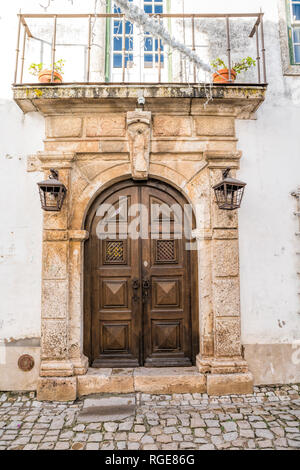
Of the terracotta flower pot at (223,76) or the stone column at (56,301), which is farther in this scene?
the terracotta flower pot at (223,76)

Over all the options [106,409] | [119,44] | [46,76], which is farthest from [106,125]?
[106,409]

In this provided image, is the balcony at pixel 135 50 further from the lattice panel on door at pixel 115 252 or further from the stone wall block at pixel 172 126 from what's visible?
the lattice panel on door at pixel 115 252

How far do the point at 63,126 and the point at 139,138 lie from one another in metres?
0.95

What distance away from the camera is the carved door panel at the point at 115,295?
12.3 feet

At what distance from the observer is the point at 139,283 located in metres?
3.77

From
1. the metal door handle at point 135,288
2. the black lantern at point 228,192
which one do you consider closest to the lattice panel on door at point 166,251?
the metal door handle at point 135,288

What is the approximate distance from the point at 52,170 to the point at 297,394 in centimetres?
379

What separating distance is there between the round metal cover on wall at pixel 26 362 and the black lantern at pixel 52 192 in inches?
68.8

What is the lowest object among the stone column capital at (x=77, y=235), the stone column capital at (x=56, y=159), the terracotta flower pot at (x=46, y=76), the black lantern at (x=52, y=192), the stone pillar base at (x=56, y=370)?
the stone pillar base at (x=56, y=370)

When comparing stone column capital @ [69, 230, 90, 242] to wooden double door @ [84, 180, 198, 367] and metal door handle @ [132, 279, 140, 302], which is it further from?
metal door handle @ [132, 279, 140, 302]

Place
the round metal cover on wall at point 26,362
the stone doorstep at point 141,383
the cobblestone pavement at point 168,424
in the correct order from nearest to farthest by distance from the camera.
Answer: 1. the cobblestone pavement at point 168,424
2. the stone doorstep at point 141,383
3. the round metal cover on wall at point 26,362

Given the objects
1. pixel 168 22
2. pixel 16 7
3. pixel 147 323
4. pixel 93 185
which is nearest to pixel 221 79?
pixel 168 22

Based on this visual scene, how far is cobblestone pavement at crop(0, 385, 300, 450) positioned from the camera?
8.45 feet

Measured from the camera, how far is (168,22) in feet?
13.8
